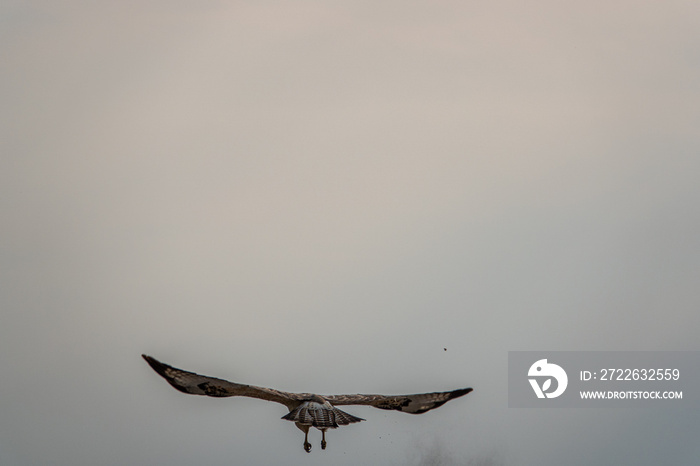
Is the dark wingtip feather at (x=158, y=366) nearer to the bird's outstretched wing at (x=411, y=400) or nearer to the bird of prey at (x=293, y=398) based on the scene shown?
the bird of prey at (x=293, y=398)

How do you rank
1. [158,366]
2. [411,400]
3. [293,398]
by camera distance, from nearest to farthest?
1. [158,366]
2. [293,398]
3. [411,400]

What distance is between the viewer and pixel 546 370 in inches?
2719

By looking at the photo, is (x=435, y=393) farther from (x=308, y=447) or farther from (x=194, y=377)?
(x=194, y=377)

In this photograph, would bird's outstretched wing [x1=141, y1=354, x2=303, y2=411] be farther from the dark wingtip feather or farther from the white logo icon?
the white logo icon

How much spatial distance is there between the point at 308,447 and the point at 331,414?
5.66 feet

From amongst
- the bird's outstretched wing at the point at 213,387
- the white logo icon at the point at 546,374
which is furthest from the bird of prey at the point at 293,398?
the white logo icon at the point at 546,374

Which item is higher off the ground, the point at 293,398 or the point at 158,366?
the point at 158,366

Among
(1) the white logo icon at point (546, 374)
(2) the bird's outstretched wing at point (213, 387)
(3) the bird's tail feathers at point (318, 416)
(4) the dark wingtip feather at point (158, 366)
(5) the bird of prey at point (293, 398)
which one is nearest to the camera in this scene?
(4) the dark wingtip feather at point (158, 366)

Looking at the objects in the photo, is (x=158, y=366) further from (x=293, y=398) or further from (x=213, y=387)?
(x=293, y=398)

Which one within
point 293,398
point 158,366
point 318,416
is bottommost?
point 318,416

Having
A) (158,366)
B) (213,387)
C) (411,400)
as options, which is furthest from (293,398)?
(158,366)

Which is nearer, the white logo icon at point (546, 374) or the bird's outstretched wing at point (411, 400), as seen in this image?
the bird's outstretched wing at point (411, 400)

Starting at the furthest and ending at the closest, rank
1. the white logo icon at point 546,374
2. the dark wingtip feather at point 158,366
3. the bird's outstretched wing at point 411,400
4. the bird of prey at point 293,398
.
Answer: the white logo icon at point 546,374 < the bird's outstretched wing at point 411,400 < the bird of prey at point 293,398 < the dark wingtip feather at point 158,366

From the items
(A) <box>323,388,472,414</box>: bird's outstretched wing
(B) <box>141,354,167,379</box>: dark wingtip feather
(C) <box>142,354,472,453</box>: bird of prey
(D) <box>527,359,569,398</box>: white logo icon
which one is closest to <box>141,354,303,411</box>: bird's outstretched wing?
(C) <box>142,354,472,453</box>: bird of prey
